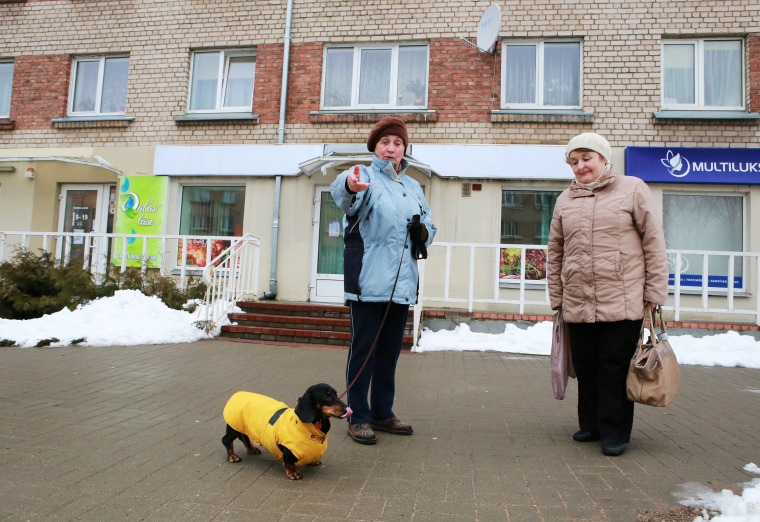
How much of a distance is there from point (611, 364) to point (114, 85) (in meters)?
11.5

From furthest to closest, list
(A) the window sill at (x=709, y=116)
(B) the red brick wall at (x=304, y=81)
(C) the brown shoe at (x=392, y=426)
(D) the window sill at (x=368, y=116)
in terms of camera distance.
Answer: (B) the red brick wall at (x=304, y=81) < (D) the window sill at (x=368, y=116) < (A) the window sill at (x=709, y=116) < (C) the brown shoe at (x=392, y=426)

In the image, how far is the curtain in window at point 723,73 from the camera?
961cm

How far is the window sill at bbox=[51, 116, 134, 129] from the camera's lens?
11.1 meters

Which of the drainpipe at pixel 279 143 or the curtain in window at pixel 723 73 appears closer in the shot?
the curtain in window at pixel 723 73

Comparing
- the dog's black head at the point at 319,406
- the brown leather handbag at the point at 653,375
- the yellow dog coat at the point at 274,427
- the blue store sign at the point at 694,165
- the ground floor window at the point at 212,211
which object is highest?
the blue store sign at the point at 694,165

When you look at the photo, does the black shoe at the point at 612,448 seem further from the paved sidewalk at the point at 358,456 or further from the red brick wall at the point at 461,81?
the red brick wall at the point at 461,81

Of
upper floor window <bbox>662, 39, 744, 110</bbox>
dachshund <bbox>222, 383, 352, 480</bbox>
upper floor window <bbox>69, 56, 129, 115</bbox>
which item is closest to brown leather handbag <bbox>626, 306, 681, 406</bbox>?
dachshund <bbox>222, 383, 352, 480</bbox>

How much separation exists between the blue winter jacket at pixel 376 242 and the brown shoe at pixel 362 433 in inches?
30.2

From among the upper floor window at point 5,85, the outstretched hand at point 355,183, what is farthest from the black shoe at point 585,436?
the upper floor window at point 5,85

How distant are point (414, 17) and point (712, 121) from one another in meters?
5.44

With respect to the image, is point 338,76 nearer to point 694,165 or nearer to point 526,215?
point 526,215

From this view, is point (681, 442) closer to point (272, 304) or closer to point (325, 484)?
point (325, 484)

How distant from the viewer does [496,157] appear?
9773mm

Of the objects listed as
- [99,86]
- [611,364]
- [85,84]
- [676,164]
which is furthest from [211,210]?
[611,364]
